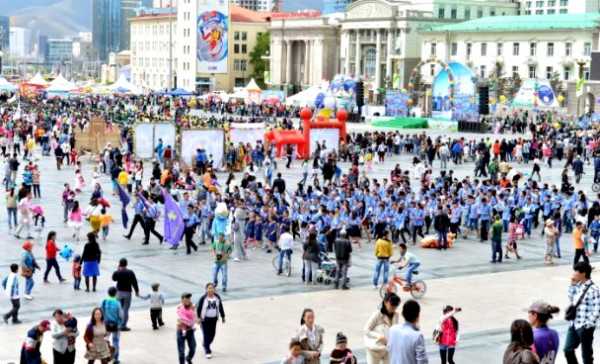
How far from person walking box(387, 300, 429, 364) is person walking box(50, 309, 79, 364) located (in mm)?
5072

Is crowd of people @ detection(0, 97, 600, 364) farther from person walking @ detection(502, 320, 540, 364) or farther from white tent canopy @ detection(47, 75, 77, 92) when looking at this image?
white tent canopy @ detection(47, 75, 77, 92)

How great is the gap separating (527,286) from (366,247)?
5208mm

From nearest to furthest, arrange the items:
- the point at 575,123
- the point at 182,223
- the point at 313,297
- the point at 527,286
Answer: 1. the point at 313,297
2. the point at 527,286
3. the point at 182,223
4. the point at 575,123

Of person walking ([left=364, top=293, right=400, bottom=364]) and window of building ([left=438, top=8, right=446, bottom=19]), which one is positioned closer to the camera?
person walking ([left=364, top=293, right=400, bottom=364])

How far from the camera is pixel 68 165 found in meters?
41.4

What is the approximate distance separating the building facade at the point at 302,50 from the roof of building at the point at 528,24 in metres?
16.9

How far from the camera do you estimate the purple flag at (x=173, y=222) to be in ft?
74.9

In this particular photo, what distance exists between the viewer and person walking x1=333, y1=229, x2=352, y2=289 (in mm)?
19094

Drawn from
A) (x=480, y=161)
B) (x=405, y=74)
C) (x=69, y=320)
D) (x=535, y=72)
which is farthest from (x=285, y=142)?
(x=405, y=74)

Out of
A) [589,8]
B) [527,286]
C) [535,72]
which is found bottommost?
[527,286]

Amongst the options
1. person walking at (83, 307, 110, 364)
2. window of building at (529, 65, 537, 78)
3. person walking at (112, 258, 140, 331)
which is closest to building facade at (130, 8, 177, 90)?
window of building at (529, 65, 537, 78)

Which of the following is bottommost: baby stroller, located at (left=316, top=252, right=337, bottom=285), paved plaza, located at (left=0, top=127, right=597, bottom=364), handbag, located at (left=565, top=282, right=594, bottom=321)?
paved plaza, located at (left=0, top=127, right=597, bottom=364)

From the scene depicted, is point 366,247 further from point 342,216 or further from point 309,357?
point 309,357

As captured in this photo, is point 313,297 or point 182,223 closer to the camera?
point 313,297
